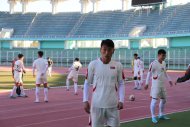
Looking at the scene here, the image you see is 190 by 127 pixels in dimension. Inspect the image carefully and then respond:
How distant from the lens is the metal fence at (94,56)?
5181cm

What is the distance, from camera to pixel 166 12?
63.4 m

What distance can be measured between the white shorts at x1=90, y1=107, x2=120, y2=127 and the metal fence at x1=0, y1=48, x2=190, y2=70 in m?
44.7

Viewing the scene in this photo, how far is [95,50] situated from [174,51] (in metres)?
14.3

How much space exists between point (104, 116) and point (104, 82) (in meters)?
0.56

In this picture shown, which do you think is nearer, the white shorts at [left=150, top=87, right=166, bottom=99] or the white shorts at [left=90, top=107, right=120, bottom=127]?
the white shorts at [left=90, top=107, right=120, bottom=127]

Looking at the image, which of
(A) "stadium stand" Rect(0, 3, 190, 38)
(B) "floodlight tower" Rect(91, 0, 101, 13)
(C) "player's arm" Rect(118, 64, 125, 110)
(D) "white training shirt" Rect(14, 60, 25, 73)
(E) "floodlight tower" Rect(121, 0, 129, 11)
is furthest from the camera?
(B) "floodlight tower" Rect(91, 0, 101, 13)

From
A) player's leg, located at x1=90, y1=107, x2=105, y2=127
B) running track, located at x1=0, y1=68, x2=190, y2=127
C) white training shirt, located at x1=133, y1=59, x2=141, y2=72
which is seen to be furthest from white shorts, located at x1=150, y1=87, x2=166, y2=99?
white training shirt, located at x1=133, y1=59, x2=141, y2=72

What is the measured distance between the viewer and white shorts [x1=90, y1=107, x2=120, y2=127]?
6.60m

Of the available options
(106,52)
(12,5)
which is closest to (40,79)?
(106,52)

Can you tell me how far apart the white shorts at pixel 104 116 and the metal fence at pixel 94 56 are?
4472cm

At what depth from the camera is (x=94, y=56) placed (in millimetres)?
61531

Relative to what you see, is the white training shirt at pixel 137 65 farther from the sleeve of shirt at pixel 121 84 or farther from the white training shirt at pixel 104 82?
the white training shirt at pixel 104 82

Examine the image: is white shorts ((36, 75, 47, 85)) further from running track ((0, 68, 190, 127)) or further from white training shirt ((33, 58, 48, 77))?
running track ((0, 68, 190, 127))

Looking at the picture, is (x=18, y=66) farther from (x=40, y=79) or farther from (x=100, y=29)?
(x=100, y=29)
